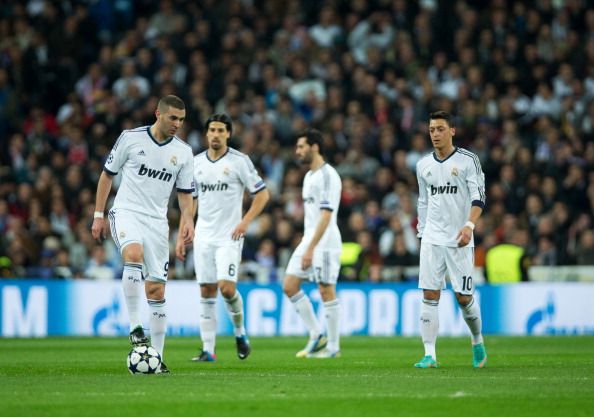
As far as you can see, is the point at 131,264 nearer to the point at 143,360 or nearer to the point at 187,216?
the point at 143,360

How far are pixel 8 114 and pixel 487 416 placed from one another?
1943 cm

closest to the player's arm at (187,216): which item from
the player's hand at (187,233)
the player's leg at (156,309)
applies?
the player's hand at (187,233)

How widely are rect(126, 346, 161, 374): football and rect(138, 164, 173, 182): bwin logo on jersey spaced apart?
1668 mm

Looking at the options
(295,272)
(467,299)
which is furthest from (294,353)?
(467,299)

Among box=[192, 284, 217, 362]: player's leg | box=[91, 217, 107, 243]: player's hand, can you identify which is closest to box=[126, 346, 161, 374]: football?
box=[91, 217, 107, 243]: player's hand

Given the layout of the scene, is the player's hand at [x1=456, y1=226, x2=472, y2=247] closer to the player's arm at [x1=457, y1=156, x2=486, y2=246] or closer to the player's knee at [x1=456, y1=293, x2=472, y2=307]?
the player's arm at [x1=457, y1=156, x2=486, y2=246]

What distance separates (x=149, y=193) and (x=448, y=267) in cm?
302

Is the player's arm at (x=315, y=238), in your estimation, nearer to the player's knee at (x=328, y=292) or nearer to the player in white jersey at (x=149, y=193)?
the player's knee at (x=328, y=292)

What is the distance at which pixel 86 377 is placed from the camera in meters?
10.8

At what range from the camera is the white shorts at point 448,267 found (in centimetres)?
1177

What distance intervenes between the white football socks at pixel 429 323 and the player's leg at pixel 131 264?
280 centimetres

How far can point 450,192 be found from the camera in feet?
39.2

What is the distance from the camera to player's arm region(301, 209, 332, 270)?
14.4 metres

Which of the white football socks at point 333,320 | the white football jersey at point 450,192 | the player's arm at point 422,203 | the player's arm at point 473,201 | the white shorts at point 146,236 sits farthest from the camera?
the white football socks at point 333,320
